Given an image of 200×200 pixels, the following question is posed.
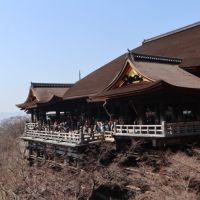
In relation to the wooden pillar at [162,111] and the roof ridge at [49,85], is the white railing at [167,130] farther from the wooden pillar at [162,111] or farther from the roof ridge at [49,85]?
the roof ridge at [49,85]

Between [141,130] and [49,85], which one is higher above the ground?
[49,85]

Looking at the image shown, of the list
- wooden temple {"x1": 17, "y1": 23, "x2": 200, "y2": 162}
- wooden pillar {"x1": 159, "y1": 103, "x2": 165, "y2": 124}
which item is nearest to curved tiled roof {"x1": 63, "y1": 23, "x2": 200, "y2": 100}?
wooden temple {"x1": 17, "y1": 23, "x2": 200, "y2": 162}

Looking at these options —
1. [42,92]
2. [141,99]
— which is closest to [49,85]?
[42,92]

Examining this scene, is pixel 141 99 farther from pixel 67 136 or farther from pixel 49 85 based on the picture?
pixel 49 85

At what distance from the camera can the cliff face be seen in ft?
47.5

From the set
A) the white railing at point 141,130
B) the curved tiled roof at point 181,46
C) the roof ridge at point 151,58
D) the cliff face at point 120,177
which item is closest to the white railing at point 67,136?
the cliff face at point 120,177

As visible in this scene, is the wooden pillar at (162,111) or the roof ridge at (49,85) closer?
the wooden pillar at (162,111)

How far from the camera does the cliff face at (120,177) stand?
14.5 metres

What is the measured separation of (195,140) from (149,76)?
12.4ft

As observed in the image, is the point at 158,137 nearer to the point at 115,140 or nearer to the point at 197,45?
the point at 115,140

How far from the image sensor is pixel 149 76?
1808 cm

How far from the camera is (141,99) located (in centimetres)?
1889

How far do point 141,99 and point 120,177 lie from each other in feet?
13.2

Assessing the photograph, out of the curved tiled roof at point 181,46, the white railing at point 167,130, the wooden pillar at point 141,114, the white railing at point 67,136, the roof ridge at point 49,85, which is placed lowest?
the white railing at point 67,136
